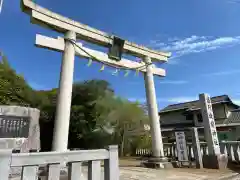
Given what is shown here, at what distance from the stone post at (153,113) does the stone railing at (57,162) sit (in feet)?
16.1

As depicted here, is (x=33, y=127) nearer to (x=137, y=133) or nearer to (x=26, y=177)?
(x=26, y=177)

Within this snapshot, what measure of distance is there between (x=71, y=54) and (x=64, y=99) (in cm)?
143

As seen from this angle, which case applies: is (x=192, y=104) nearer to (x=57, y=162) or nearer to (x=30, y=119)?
(x=30, y=119)

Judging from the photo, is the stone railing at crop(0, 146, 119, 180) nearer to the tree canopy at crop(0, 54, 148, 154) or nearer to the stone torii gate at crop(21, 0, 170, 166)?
the stone torii gate at crop(21, 0, 170, 166)

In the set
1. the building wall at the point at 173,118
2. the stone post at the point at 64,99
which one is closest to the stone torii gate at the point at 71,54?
the stone post at the point at 64,99

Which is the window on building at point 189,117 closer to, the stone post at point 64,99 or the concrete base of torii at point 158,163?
the concrete base of torii at point 158,163

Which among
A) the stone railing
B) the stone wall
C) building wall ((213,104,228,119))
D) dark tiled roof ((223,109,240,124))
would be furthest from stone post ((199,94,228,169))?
building wall ((213,104,228,119))

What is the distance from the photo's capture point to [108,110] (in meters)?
11.0

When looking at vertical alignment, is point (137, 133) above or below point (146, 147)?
above

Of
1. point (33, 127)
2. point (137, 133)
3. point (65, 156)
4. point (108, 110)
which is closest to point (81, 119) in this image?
point (108, 110)

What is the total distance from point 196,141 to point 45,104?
25.5ft

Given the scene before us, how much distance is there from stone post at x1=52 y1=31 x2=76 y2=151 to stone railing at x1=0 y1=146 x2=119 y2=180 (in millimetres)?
2597

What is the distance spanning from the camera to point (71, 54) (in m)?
5.77

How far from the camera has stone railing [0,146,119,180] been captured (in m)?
1.92
